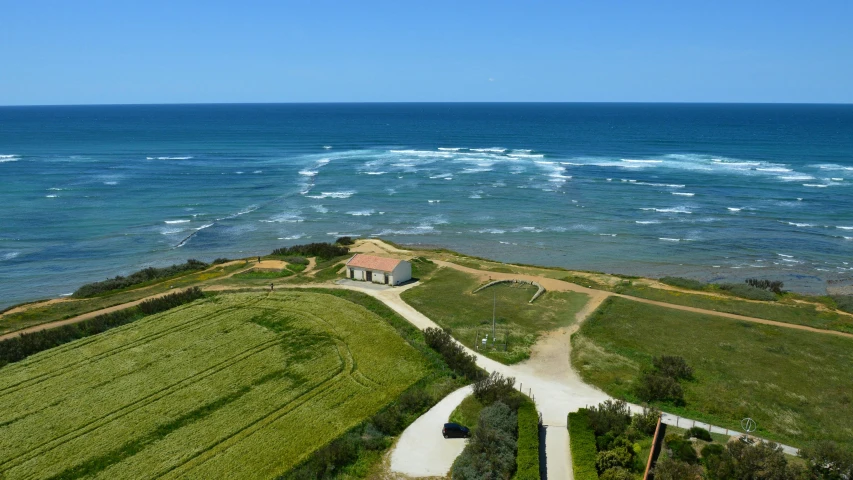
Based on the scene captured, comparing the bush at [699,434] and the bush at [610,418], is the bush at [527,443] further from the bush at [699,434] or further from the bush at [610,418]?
the bush at [699,434]

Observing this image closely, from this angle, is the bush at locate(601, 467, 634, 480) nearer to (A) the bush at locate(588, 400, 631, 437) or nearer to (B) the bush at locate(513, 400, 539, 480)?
(A) the bush at locate(588, 400, 631, 437)

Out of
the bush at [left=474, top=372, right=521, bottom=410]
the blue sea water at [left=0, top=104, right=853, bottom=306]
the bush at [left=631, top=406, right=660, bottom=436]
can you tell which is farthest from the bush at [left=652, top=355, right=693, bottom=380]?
the blue sea water at [left=0, top=104, right=853, bottom=306]

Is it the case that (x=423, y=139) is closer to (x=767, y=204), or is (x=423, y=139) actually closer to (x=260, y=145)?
(x=260, y=145)

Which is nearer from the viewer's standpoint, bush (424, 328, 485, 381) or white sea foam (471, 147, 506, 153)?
bush (424, 328, 485, 381)

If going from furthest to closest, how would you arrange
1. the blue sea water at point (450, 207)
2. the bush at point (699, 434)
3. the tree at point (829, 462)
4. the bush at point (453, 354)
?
1. the blue sea water at point (450, 207)
2. the bush at point (453, 354)
3. the bush at point (699, 434)
4. the tree at point (829, 462)

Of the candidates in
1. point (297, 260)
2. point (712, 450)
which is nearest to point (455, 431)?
point (712, 450)

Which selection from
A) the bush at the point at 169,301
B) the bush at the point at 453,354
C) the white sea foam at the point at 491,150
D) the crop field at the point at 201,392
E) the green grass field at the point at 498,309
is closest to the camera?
the crop field at the point at 201,392

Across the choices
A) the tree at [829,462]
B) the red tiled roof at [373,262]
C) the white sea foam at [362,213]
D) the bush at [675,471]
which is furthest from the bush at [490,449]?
the white sea foam at [362,213]
